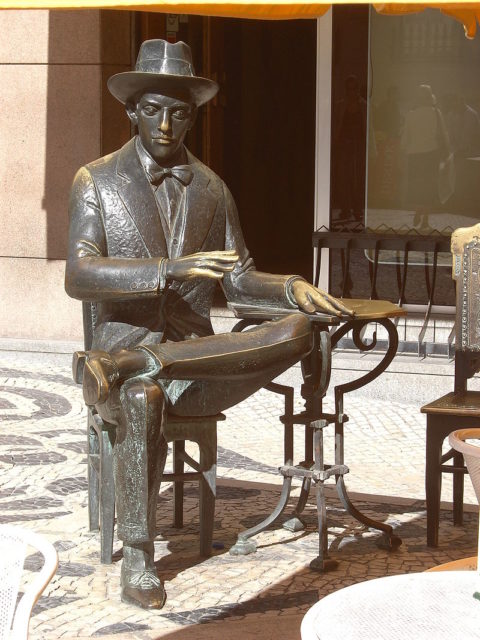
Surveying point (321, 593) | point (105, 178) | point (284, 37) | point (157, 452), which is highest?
point (284, 37)

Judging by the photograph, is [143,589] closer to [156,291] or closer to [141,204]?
[156,291]

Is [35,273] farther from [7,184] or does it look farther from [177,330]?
[177,330]

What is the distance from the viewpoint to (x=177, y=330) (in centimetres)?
532

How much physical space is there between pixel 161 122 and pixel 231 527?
190 cm

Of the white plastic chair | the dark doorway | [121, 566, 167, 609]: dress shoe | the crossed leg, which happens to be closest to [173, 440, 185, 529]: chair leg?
the crossed leg

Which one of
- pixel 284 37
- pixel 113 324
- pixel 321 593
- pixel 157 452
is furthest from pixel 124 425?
pixel 284 37

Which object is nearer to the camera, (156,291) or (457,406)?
(156,291)

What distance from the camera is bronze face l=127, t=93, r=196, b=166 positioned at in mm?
5172

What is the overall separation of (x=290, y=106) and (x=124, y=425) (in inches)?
420

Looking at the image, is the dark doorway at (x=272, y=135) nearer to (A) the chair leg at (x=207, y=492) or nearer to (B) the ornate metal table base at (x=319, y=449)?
(B) the ornate metal table base at (x=319, y=449)

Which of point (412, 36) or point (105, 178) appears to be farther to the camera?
point (412, 36)

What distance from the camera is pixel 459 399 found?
5816 millimetres

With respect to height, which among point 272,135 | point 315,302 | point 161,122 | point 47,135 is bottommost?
point 315,302

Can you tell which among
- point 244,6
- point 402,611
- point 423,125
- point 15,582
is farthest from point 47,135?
point 402,611
